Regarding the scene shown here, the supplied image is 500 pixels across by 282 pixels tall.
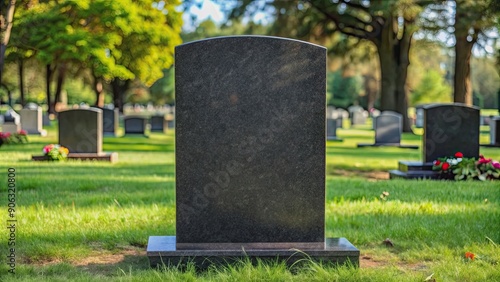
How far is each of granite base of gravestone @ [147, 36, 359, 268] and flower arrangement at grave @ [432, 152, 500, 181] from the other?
8275 mm

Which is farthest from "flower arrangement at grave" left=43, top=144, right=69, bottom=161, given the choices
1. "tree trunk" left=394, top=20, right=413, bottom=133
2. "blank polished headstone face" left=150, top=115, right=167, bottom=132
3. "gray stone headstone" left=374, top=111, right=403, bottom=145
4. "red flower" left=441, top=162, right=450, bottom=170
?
"tree trunk" left=394, top=20, right=413, bottom=133

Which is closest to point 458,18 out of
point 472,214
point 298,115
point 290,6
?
point 290,6

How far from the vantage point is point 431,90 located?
78938 mm

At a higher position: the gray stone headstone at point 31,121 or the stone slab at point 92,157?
the gray stone headstone at point 31,121

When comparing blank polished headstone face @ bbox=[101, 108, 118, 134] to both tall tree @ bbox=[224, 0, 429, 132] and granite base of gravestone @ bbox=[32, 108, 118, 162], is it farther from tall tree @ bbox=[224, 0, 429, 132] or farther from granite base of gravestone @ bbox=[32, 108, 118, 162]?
granite base of gravestone @ bbox=[32, 108, 118, 162]

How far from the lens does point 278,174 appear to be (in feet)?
18.7

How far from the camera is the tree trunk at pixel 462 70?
111ft

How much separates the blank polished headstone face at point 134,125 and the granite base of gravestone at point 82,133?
14.9 meters

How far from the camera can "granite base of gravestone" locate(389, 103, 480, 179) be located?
560 inches

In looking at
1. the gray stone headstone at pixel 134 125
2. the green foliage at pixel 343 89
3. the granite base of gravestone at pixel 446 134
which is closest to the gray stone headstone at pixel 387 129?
the gray stone headstone at pixel 134 125

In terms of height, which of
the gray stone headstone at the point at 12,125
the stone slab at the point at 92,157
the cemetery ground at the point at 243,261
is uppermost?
the gray stone headstone at the point at 12,125

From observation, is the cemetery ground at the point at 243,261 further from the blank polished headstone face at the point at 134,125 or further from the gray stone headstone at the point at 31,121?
the blank polished headstone face at the point at 134,125

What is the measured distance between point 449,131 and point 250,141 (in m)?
→ 9.52

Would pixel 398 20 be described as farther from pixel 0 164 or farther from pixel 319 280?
pixel 319 280
